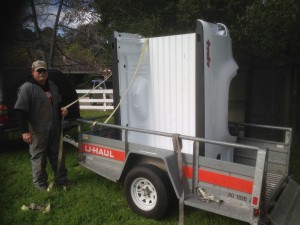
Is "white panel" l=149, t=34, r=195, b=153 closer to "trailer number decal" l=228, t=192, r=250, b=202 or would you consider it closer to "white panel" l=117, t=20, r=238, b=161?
"white panel" l=117, t=20, r=238, b=161

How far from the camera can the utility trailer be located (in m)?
3.20

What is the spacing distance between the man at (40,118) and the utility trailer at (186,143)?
0.47 meters

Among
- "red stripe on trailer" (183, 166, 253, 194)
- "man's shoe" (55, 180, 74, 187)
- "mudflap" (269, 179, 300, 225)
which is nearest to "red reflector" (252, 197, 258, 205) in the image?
"red stripe on trailer" (183, 166, 253, 194)

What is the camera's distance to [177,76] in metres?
4.29

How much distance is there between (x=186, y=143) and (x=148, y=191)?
0.94 metres

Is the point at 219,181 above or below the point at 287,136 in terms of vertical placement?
below

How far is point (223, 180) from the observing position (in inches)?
128

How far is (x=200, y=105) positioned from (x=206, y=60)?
1.94 feet

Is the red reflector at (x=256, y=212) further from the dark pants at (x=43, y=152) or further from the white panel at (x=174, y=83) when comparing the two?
the dark pants at (x=43, y=152)

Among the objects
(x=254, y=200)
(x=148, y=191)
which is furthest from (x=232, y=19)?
(x=254, y=200)

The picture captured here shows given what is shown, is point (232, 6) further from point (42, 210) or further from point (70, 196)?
point (42, 210)

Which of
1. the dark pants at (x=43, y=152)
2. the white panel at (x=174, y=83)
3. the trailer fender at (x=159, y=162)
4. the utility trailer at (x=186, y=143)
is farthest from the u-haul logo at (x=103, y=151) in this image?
the white panel at (x=174, y=83)

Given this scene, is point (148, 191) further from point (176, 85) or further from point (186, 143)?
point (176, 85)

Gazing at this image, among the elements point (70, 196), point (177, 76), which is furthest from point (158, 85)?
point (70, 196)
